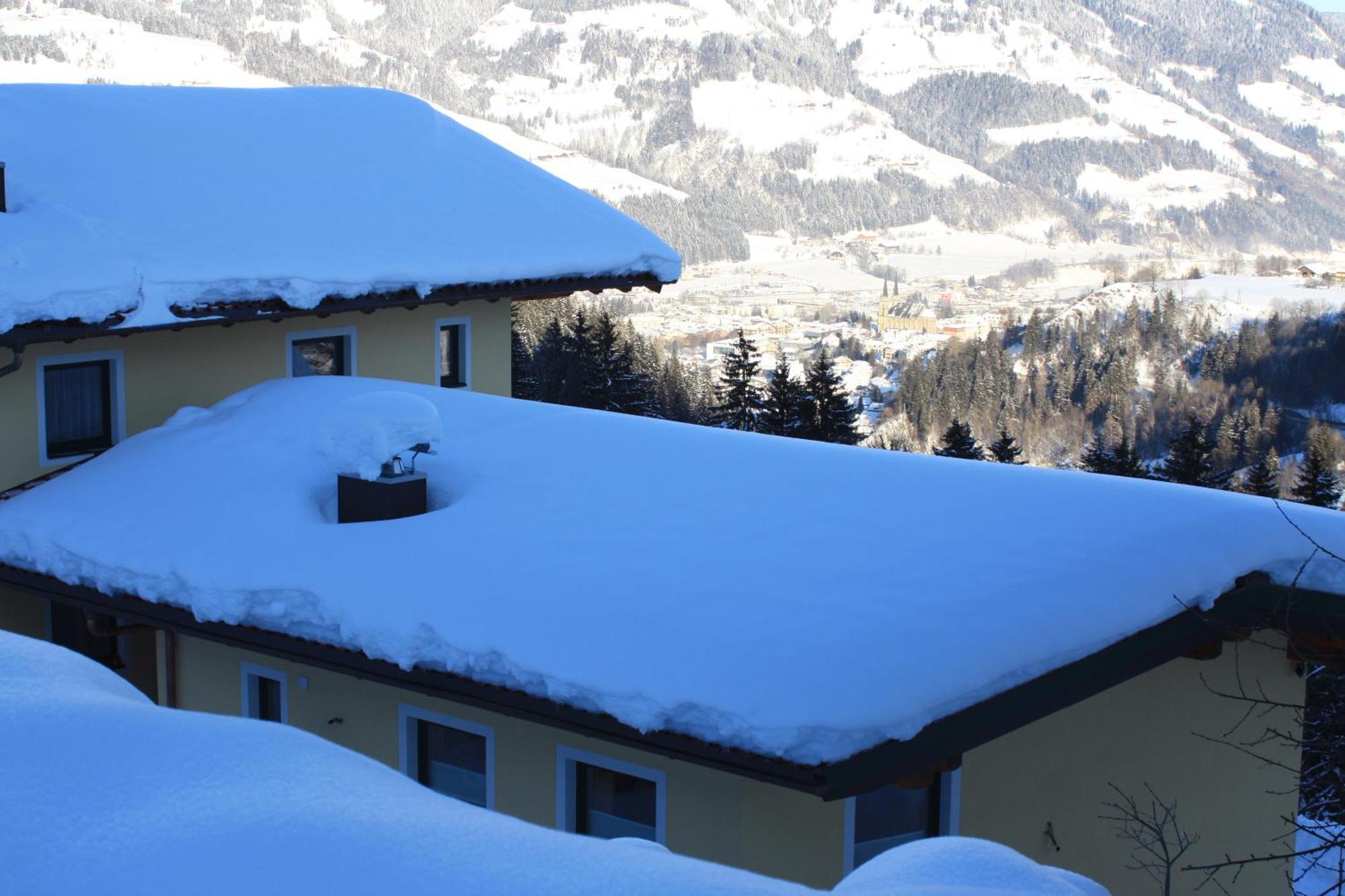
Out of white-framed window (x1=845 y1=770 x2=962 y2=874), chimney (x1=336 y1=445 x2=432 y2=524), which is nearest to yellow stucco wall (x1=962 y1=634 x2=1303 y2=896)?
white-framed window (x1=845 y1=770 x2=962 y2=874)

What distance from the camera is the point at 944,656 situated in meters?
7.64

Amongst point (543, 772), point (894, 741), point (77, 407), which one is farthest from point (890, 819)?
point (77, 407)

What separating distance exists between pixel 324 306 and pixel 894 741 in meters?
9.99

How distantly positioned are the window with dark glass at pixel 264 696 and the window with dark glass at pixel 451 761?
4.74ft

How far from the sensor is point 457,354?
18.4 metres

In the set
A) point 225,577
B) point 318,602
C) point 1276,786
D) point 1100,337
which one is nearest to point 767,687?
point 318,602

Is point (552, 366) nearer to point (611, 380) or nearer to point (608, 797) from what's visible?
point (611, 380)

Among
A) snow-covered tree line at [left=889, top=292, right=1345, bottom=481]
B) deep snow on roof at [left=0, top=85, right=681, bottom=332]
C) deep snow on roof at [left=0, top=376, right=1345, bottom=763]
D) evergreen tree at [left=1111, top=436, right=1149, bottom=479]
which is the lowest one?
snow-covered tree line at [left=889, top=292, right=1345, bottom=481]

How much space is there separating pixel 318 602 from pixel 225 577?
0.96 m

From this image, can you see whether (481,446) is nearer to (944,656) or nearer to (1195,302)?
(944,656)

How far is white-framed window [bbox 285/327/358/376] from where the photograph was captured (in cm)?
1623

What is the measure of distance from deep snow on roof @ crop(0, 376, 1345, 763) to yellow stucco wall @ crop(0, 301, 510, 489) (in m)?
1.73

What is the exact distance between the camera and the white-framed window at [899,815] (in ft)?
27.7

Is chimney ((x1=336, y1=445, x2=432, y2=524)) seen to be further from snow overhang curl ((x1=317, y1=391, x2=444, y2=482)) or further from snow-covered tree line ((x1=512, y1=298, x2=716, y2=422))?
snow-covered tree line ((x1=512, y1=298, x2=716, y2=422))
